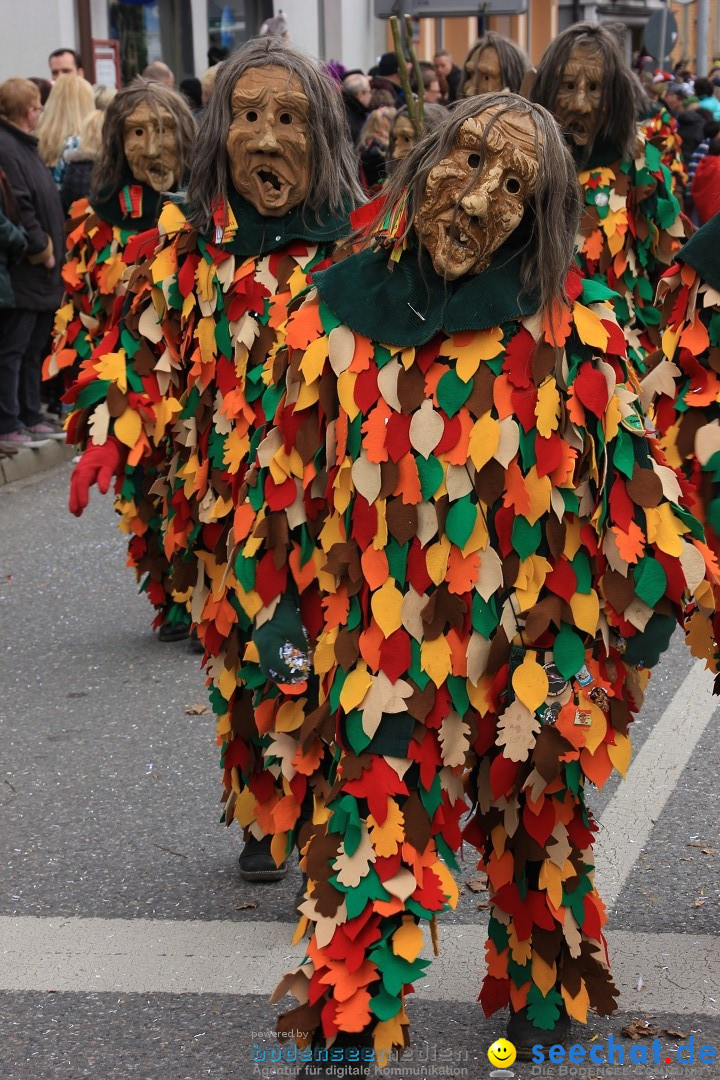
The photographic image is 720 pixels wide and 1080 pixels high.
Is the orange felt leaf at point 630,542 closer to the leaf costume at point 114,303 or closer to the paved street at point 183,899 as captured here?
the paved street at point 183,899

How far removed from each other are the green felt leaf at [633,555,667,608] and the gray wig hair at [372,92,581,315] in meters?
0.48

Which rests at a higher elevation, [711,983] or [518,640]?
[518,640]

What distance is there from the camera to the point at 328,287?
309 centimetres

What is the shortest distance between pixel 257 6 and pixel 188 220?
53.8 ft

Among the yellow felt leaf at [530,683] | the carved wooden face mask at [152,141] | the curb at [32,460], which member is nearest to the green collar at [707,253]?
the yellow felt leaf at [530,683]

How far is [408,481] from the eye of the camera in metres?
2.97

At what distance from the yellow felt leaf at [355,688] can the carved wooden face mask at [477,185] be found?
72 centimetres

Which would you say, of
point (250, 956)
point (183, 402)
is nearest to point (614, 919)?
point (250, 956)

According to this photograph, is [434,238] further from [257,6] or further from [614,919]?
[257,6]

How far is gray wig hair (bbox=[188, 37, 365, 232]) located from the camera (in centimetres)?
412

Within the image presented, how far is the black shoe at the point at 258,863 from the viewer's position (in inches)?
166

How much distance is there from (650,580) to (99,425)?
1.71m

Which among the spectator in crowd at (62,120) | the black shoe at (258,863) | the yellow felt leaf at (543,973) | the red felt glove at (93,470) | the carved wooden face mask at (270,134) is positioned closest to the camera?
the yellow felt leaf at (543,973)

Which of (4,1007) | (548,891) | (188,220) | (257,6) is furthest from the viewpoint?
(257,6)
